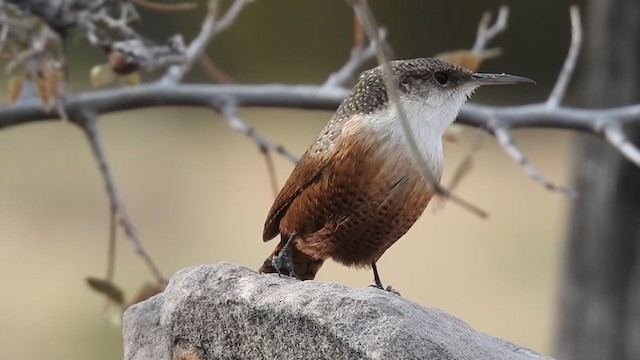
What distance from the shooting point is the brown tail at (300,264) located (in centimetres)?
280

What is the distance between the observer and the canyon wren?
2.65 m

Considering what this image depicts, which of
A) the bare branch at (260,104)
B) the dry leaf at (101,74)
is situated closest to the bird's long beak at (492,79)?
the bare branch at (260,104)

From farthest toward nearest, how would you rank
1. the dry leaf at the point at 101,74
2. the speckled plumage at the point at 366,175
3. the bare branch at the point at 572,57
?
the bare branch at the point at 572,57
the dry leaf at the point at 101,74
the speckled plumage at the point at 366,175

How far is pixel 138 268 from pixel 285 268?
287 inches

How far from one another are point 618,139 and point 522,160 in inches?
11.1

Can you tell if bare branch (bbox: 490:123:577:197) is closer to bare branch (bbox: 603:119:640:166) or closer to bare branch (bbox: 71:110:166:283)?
bare branch (bbox: 603:119:640:166)

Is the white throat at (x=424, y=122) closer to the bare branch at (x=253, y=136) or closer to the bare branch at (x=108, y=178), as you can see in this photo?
the bare branch at (x=253, y=136)

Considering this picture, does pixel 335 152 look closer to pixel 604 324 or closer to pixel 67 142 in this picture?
pixel 604 324

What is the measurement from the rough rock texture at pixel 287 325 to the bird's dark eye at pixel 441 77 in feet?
2.04

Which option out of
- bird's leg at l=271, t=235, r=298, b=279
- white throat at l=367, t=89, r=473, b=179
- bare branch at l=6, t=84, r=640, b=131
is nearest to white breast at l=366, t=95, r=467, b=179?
white throat at l=367, t=89, r=473, b=179

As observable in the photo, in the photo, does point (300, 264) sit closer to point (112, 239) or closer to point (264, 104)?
point (112, 239)

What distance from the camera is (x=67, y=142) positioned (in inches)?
501

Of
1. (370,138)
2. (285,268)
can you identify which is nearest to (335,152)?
(370,138)

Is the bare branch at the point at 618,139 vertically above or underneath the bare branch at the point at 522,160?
above
